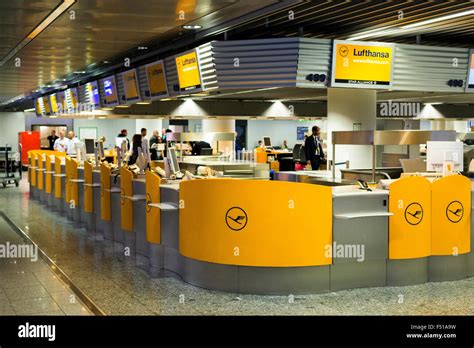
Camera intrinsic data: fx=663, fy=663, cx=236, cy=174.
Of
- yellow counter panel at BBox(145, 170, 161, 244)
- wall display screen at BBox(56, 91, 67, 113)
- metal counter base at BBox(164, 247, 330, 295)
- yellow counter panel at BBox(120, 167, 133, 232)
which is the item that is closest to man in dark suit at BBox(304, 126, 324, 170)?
yellow counter panel at BBox(120, 167, 133, 232)

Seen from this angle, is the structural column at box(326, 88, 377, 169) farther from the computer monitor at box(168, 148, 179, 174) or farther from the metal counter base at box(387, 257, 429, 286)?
the metal counter base at box(387, 257, 429, 286)

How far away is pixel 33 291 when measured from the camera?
22.0 feet

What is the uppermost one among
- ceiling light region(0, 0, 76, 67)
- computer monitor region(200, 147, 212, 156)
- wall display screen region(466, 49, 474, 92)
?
ceiling light region(0, 0, 76, 67)

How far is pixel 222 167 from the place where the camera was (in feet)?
43.3

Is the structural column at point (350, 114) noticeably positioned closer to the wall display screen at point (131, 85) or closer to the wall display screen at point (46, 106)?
the wall display screen at point (131, 85)

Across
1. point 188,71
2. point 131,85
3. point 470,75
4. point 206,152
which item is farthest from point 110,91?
point 470,75

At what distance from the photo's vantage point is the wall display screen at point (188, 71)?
11.0 m

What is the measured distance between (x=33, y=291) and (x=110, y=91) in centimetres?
1027

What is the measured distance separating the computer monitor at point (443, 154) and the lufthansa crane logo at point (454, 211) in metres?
0.72

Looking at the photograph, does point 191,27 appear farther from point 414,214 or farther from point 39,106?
point 39,106

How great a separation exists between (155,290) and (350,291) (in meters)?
1.98

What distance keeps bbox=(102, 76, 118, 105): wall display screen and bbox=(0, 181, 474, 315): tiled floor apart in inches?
Result: 328

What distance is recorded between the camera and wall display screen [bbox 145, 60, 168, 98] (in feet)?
42.2
